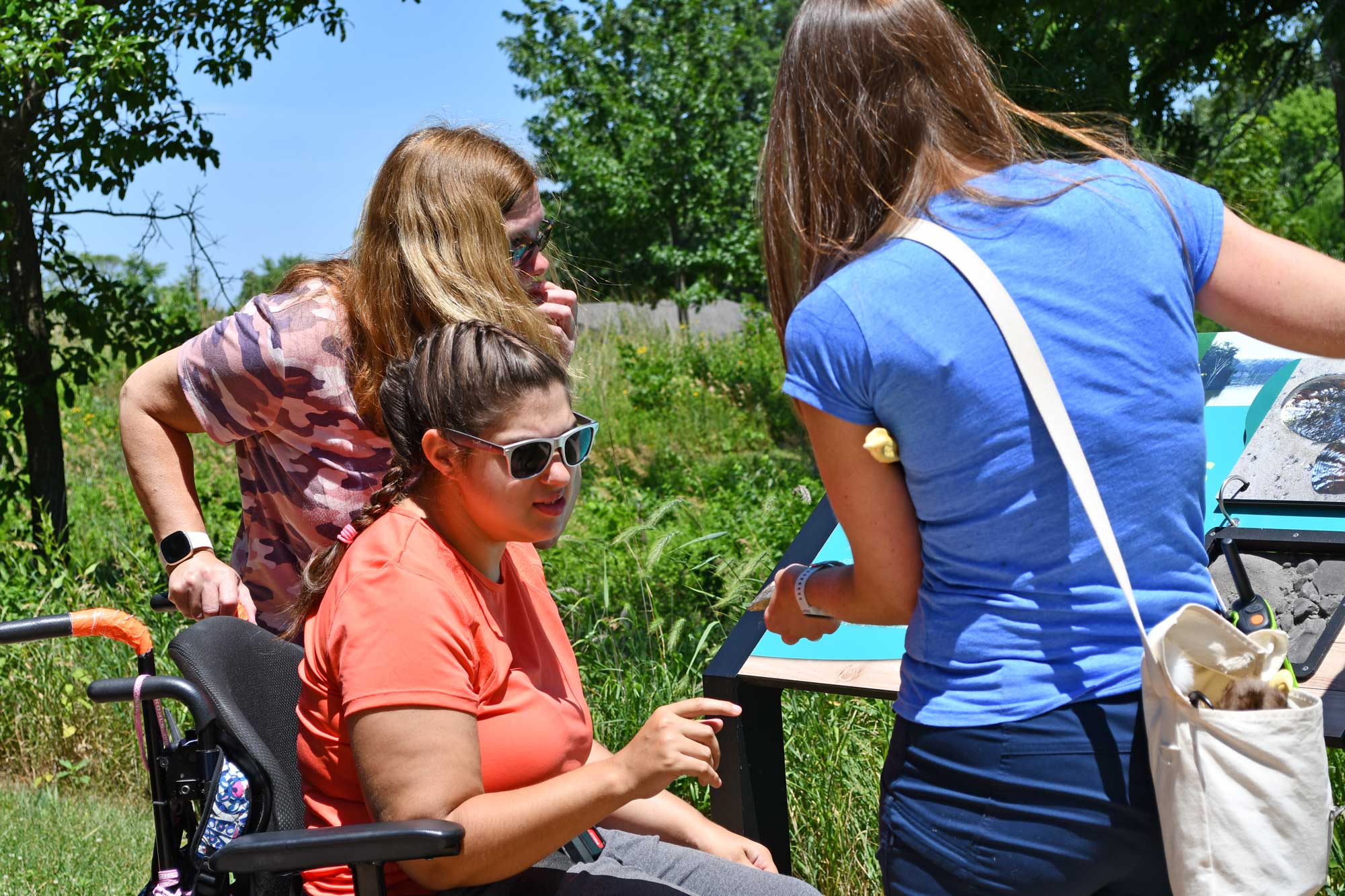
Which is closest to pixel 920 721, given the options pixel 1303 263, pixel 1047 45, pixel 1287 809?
pixel 1287 809

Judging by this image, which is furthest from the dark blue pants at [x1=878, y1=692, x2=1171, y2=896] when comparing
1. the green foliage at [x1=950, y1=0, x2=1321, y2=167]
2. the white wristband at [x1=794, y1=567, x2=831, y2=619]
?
the green foliage at [x1=950, y1=0, x2=1321, y2=167]

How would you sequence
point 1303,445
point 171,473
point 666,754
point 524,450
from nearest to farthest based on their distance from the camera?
point 666,754
point 524,450
point 171,473
point 1303,445

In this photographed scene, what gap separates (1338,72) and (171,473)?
6264mm

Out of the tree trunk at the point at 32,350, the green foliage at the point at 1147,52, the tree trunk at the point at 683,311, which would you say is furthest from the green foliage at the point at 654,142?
the tree trunk at the point at 32,350

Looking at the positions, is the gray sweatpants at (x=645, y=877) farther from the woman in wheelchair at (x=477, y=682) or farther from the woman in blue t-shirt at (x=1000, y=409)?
the woman in blue t-shirt at (x=1000, y=409)

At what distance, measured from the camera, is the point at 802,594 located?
180 centimetres

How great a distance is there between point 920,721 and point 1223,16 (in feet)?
21.1

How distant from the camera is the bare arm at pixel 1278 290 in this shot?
5.05ft

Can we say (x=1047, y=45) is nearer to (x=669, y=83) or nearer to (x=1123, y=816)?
(x=1123, y=816)

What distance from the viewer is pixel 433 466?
198cm

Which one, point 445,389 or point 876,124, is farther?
point 445,389

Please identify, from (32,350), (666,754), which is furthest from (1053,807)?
(32,350)

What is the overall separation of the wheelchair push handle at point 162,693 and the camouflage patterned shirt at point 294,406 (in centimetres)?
52

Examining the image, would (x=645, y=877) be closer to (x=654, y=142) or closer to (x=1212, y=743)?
(x=1212, y=743)
